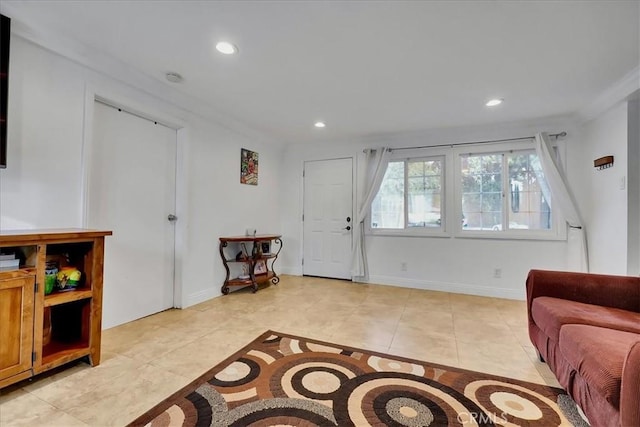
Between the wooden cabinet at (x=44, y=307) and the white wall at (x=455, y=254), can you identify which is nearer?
the wooden cabinet at (x=44, y=307)

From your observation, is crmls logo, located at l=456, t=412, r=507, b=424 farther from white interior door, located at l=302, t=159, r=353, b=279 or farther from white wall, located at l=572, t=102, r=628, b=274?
white interior door, located at l=302, t=159, r=353, b=279

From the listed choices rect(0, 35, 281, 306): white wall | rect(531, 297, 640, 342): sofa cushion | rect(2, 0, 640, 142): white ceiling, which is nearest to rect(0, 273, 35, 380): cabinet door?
rect(0, 35, 281, 306): white wall

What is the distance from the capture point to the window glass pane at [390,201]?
4.18 m

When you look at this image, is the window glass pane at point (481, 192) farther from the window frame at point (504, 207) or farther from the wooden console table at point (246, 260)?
the wooden console table at point (246, 260)

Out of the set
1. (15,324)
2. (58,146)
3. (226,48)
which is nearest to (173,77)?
(226,48)

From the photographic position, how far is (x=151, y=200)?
2.79 m

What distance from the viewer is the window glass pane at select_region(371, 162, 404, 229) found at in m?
4.18

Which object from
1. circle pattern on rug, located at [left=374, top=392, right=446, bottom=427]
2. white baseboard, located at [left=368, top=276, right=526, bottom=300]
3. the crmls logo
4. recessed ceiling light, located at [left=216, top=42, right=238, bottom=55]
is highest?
recessed ceiling light, located at [left=216, top=42, right=238, bottom=55]

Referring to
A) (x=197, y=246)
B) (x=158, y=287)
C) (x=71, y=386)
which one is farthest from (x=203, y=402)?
(x=197, y=246)

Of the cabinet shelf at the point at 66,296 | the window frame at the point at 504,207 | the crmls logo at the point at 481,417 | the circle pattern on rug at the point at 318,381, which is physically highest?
the window frame at the point at 504,207

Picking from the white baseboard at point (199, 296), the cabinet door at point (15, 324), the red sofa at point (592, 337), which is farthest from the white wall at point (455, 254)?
the cabinet door at point (15, 324)

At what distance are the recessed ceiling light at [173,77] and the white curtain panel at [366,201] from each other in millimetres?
2650

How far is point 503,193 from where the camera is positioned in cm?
363

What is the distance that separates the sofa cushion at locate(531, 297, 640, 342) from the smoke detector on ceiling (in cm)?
333
